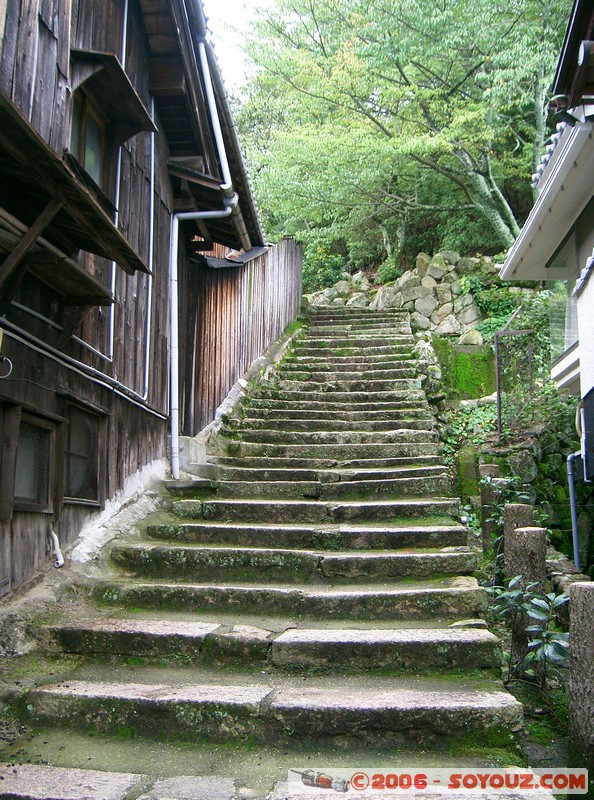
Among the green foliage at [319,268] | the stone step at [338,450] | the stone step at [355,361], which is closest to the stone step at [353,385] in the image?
the stone step at [355,361]

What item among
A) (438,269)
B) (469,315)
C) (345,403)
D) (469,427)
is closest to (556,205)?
(345,403)

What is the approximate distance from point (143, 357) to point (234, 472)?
1765 mm

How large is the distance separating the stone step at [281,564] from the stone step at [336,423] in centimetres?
332

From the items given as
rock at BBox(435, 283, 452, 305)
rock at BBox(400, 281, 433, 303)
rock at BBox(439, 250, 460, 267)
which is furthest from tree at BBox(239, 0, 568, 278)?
rock at BBox(400, 281, 433, 303)

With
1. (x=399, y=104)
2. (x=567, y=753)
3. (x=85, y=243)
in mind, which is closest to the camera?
(x=567, y=753)

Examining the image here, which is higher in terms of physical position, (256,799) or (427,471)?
(427,471)

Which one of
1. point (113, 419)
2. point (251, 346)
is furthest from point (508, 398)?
point (113, 419)

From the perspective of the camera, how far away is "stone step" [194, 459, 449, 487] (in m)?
6.68

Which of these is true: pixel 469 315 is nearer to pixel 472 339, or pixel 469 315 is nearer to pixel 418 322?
pixel 418 322

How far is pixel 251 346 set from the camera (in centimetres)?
1014

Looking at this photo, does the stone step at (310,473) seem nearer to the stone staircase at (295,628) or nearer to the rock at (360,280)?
the stone staircase at (295,628)

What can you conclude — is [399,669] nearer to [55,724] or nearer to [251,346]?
[55,724]

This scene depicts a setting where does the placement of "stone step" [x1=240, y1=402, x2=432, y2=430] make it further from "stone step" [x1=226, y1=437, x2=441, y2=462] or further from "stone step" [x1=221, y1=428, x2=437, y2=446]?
"stone step" [x1=226, y1=437, x2=441, y2=462]

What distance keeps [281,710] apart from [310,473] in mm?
3685
